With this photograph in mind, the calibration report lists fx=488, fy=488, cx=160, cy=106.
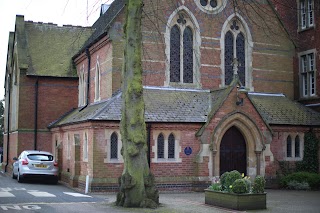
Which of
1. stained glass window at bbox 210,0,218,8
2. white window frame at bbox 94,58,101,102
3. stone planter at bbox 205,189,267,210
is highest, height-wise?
stained glass window at bbox 210,0,218,8

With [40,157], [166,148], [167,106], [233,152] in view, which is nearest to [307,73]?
[233,152]

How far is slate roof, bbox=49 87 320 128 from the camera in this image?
67.4 feet

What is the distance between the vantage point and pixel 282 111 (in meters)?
23.5

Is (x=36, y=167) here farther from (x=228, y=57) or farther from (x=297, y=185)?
(x=297, y=185)

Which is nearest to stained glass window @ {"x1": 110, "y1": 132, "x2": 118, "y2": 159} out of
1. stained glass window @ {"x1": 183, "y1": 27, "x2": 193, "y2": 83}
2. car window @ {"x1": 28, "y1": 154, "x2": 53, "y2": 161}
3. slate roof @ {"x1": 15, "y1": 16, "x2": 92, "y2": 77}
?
car window @ {"x1": 28, "y1": 154, "x2": 53, "y2": 161}

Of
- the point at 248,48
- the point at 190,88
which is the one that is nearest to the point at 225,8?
the point at 248,48

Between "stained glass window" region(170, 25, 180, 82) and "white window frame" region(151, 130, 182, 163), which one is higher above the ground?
"stained glass window" region(170, 25, 180, 82)

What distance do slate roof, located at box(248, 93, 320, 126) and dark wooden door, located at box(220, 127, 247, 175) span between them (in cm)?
149

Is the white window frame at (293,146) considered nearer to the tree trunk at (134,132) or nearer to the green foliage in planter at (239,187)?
the green foliage in planter at (239,187)

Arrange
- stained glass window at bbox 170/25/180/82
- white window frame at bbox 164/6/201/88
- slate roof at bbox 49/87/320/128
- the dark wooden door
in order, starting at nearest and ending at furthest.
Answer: slate roof at bbox 49/87/320/128 < the dark wooden door < white window frame at bbox 164/6/201/88 < stained glass window at bbox 170/25/180/82

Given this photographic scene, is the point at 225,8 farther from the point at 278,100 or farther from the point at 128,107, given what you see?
the point at 128,107

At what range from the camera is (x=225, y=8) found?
24250 millimetres

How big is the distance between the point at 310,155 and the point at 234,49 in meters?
6.34

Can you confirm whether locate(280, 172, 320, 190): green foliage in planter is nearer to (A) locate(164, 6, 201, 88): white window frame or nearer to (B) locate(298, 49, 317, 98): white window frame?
(B) locate(298, 49, 317, 98): white window frame
